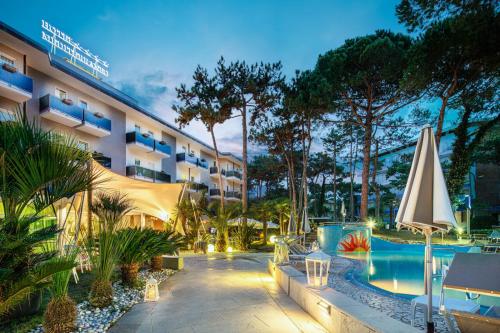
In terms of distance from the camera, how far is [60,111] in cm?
1673

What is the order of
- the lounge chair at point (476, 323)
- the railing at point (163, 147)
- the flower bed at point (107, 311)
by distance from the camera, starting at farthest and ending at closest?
the railing at point (163, 147), the flower bed at point (107, 311), the lounge chair at point (476, 323)

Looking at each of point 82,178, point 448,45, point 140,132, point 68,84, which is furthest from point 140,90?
point 82,178

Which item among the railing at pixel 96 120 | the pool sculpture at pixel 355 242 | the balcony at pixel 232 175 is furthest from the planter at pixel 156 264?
the balcony at pixel 232 175

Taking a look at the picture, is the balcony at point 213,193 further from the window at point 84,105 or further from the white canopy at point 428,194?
the white canopy at point 428,194

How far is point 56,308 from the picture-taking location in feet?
14.9

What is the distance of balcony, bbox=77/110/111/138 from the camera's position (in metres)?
18.7

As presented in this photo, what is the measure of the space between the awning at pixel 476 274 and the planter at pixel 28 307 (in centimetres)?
552

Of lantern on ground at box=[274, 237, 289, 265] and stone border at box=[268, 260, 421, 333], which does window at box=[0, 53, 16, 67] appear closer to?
lantern on ground at box=[274, 237, 289, 265]

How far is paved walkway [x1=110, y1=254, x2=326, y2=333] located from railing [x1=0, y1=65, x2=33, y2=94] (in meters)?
10.8

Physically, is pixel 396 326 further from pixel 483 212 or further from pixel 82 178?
pixel 483 212

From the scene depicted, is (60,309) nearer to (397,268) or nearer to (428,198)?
(428,198)

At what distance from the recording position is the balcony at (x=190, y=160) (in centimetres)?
3070

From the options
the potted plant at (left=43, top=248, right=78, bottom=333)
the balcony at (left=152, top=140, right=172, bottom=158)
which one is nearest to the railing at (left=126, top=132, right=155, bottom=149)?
the balcony at (left=152, top=140, right=172, bottom=158)

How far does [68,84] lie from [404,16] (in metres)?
16.3
